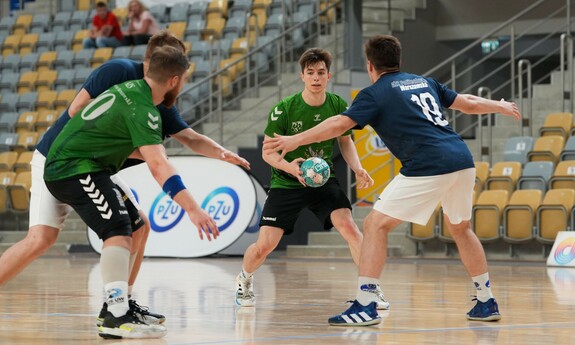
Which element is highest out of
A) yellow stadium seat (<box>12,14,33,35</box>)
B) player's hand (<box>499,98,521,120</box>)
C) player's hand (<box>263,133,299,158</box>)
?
yellow stadium seat (<box>12,14,33,35</box>)

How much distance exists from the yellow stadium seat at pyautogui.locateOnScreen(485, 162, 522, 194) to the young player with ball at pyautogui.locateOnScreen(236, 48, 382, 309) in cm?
696

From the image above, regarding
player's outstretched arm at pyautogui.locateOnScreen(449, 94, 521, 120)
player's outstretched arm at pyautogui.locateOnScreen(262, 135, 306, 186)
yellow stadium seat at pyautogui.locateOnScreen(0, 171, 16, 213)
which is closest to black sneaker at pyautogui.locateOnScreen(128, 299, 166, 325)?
player's outstretched arm at pyautogui.locateOnScreen(262, 135, 306, 186)

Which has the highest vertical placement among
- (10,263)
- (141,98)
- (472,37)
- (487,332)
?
(472,37)

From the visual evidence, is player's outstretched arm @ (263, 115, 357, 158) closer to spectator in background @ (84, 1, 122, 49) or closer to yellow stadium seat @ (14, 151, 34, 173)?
yellow stadium seat @ (14, 151, 34, 173)

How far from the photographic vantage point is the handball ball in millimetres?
7133

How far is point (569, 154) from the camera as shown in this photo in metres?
14.4

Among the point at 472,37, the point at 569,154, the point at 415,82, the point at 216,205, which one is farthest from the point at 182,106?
the point at 415,82

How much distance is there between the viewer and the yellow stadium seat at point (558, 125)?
15008 millimetres

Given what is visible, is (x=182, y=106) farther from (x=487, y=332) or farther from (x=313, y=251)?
(x=487, y=332)

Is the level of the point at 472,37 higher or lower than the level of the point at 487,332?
higher

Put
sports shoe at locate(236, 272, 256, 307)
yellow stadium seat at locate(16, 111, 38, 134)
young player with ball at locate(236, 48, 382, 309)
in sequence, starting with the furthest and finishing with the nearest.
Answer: yellow stadium seat at locate(16, 111, 38, 134)
young player with ball at locate(236, 48, 382, 309)
sports shoe at locate(236, 272, 256, 307)

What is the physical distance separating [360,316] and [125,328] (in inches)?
54.3

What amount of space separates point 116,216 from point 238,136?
41.1ft

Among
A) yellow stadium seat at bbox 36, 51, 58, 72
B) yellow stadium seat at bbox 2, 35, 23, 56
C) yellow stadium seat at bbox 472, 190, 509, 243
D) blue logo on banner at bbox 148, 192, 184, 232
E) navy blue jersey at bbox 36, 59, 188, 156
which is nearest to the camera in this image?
navy blue jersey at bbox 36, 59, 188, 156
